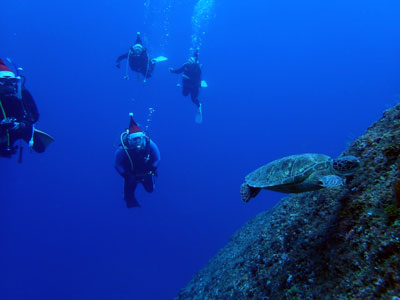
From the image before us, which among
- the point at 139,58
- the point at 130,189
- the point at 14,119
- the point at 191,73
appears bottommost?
the point at 130,189

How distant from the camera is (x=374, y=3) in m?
95.5

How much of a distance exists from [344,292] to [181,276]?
3553 cm

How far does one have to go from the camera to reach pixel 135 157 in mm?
8219

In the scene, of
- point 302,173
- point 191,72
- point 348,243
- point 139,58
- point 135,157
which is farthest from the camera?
point 191,72

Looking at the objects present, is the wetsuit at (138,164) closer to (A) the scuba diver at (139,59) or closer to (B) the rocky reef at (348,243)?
(A) the scuba diver at (139,59)

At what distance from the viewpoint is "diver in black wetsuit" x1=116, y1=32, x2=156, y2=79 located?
38.3 feet

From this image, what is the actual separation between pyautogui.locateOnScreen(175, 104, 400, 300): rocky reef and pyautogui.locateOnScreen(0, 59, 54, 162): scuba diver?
758cm

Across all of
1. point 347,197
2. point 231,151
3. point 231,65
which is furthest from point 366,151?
point 231,65

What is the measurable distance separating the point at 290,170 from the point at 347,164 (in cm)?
75

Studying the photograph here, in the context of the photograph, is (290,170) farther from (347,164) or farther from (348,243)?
(348,243)

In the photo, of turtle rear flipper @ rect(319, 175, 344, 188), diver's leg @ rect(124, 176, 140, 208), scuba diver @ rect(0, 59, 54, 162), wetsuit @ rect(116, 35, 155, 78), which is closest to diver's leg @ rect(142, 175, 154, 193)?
diver's leg @ rect(124, 176, 140, 208)

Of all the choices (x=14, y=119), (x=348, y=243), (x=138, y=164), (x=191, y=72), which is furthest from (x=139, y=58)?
(x=348, y=243)

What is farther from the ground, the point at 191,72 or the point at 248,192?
the point at 191,72

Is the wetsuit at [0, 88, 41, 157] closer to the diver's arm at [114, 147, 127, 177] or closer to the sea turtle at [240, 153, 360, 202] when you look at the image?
the diver's arm at [114, 147, 127, 177]
